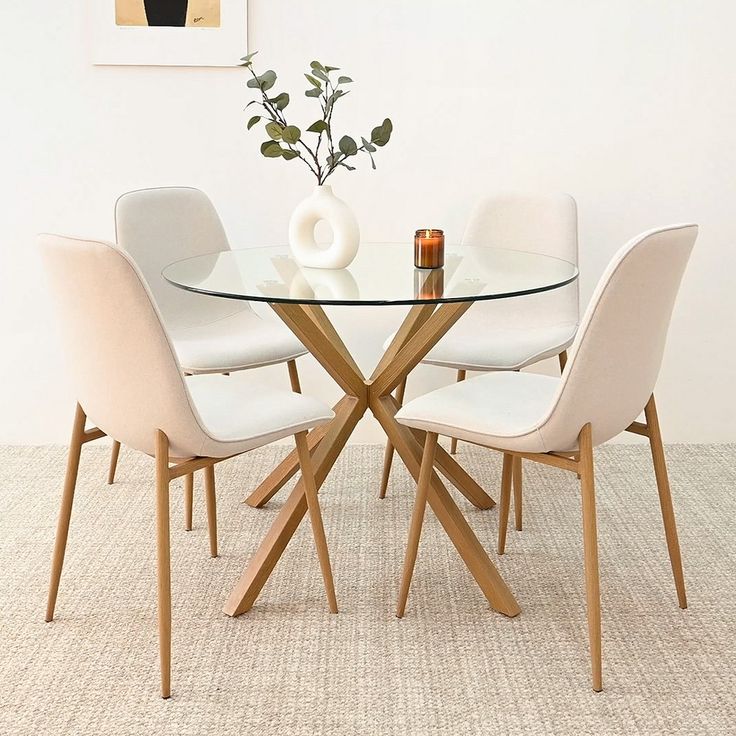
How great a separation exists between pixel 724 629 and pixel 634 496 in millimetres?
910

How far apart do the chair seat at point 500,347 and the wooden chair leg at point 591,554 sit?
0.82 meters

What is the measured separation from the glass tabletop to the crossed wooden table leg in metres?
0.12

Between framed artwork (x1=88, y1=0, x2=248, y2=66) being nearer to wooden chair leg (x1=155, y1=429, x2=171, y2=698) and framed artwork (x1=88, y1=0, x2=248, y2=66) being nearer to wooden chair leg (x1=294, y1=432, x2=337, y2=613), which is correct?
wooden chair leg (x1=294, y1=432, x2=337, y2=613)

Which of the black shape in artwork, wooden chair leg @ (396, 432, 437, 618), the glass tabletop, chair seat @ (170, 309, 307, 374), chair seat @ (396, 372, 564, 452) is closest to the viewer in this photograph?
chair seat @ (396, 372, 564, 452)

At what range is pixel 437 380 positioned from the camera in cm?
389

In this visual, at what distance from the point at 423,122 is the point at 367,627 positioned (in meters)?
1.96

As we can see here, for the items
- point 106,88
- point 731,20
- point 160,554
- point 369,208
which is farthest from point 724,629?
point 106,88

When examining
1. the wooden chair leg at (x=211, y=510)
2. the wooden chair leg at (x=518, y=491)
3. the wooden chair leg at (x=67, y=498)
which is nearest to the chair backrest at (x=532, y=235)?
the wooden chair leg at (x=518, y=491)

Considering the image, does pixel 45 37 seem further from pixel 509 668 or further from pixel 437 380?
pixel 509 668

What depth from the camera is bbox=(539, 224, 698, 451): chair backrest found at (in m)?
2.03

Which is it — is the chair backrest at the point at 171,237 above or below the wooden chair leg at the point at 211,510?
above

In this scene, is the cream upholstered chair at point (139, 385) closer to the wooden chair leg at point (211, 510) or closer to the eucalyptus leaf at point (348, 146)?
the wooden chair leg at point (211, 510)

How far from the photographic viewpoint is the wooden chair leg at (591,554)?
2160 millimetres

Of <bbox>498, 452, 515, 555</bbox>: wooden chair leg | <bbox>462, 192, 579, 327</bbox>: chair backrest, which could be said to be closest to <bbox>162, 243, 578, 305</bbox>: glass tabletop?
<bbox>462, 192, 579, 327</bbox>: chair backrest
